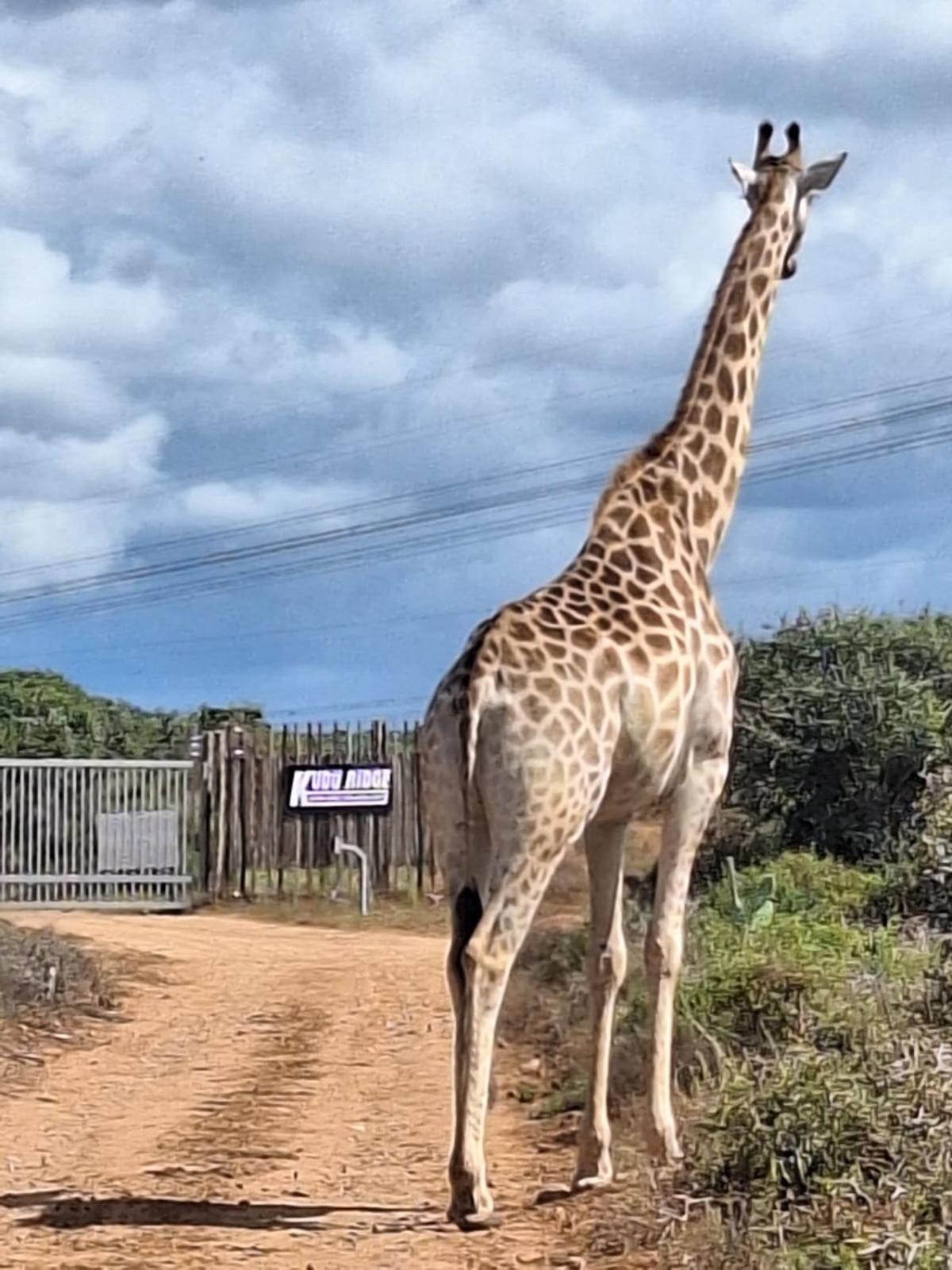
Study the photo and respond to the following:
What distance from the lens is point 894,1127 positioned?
6602mm

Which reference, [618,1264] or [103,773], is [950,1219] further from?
[103,773]

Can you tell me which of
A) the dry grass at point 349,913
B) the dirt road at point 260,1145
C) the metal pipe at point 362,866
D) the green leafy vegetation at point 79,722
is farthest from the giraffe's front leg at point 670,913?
the green leafy vegetation at point 79,722

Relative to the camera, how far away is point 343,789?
25375mm

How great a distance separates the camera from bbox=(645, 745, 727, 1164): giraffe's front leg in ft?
24.8

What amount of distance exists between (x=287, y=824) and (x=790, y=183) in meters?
17.3

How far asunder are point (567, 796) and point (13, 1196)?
2889mm

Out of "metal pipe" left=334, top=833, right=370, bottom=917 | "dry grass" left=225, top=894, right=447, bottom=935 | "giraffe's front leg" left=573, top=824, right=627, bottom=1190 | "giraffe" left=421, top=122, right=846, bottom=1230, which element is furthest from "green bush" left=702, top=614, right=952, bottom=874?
"giraffe's front leg" left=573, top=824, right=627, bottom=1190

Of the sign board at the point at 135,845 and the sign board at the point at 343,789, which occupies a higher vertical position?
the sign board at the point at 343,789

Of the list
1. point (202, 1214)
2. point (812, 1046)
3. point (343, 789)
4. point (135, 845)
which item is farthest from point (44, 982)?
point (135, 845)

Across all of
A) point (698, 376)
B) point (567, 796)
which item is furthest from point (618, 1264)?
point (698, 376)

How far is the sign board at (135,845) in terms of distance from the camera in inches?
1012

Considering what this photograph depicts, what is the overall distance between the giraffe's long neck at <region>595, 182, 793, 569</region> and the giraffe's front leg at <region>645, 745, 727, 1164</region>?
1211 mm

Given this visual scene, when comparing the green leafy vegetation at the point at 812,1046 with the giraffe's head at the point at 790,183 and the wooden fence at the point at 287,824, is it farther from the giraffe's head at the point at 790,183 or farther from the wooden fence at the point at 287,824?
the wooden fence at the point at 287,824

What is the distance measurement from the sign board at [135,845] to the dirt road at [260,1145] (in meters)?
10.6
